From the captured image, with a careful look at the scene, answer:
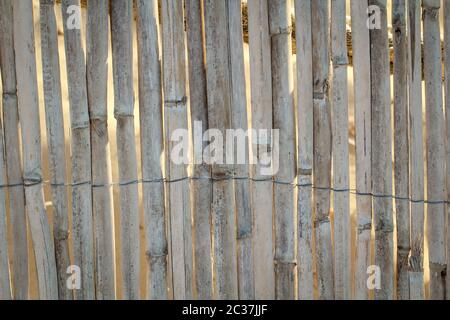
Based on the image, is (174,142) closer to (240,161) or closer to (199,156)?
(199,156)

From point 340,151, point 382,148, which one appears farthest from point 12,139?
point 382,148

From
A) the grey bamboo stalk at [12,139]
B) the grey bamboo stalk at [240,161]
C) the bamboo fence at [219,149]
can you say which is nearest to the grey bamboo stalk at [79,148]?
the bamboo fence at [219,149]

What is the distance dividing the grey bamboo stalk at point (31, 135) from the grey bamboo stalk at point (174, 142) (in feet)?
1.22

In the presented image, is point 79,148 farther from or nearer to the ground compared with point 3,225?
farther from the ground

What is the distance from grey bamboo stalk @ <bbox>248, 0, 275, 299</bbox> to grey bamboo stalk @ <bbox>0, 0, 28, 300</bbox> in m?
0.70

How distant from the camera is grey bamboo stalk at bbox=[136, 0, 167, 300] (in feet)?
6.03

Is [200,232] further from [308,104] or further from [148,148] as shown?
[308,104]

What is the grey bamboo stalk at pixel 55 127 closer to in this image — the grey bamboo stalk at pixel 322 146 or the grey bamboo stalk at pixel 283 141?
the grey bamboo stalk at pixel 283 141

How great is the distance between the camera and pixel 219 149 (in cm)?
190

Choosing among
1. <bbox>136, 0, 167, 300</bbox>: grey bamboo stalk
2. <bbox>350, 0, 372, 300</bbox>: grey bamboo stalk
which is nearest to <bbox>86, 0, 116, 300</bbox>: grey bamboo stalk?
<bbox>136, 0, 167, 300</bbox>: grey bamboo stalk

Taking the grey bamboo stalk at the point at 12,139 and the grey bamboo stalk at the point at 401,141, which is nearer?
the grey bamboo stalk at the point at 12,139

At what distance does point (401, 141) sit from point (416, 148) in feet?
0.18

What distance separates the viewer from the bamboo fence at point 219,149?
6.02 feet
